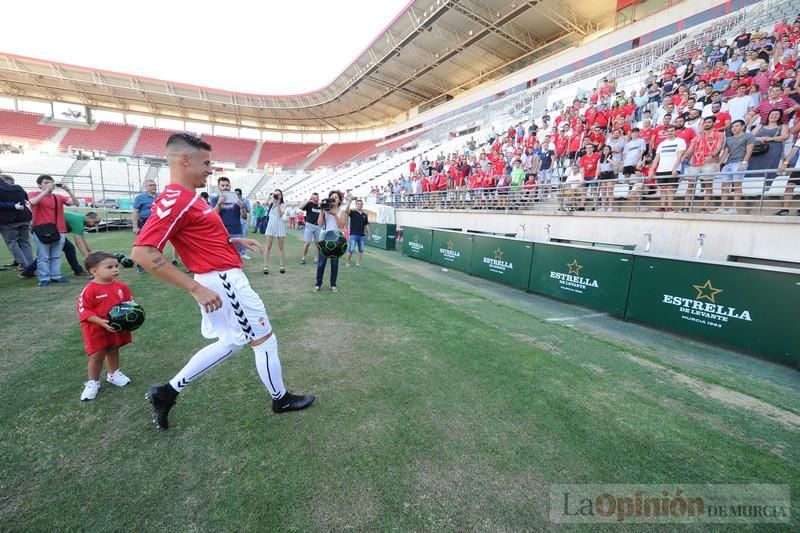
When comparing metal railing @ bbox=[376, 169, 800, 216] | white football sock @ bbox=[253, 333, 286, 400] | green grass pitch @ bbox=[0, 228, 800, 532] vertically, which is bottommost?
green grass pitch @ bbox=[0, 228, 800, 532]

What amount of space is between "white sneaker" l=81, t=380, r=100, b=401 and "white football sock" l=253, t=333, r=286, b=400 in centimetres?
146

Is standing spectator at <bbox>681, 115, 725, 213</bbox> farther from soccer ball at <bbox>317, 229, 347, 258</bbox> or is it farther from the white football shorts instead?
the white football shorts

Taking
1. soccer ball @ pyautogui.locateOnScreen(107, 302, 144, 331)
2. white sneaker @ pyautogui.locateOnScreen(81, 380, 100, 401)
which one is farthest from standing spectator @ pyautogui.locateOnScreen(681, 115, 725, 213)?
white sneaker @ pyautogui.locateOnScreen(81, 380, 100, 401)

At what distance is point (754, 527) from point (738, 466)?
565 mm

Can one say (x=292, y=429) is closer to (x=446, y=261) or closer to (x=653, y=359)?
(x=653, y=359)

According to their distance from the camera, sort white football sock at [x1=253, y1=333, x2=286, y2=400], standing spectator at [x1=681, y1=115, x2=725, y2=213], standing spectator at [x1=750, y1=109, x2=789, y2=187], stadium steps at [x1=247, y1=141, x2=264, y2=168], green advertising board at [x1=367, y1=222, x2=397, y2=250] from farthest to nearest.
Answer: stadium steps at [x1=247, y1=141, x2=264, y2=168]
green advertising board at [x1=367, y1=222, x2=397, y2=250]
standing spectator at [x1=681, y1=115, x2=725, y2=213]
standing spectator at [x1=750, y1=109, x2=789, y2=187]
white football sock at [x1=253, y1=333, x2=286, y2=400]

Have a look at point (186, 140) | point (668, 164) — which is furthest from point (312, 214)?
point (668, 164)

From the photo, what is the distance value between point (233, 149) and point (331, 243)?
50.6 metres

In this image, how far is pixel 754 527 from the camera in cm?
183

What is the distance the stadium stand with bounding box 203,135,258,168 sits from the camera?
45938 millimetres

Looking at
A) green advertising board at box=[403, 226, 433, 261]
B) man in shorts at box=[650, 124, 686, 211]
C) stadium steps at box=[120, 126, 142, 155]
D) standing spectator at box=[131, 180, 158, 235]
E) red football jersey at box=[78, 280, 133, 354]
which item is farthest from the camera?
stadium steps at box=[120, 126, 142, 155]

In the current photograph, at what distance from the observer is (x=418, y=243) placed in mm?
12172

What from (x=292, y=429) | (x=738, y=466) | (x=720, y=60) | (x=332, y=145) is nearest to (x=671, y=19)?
(x=720, y=60)

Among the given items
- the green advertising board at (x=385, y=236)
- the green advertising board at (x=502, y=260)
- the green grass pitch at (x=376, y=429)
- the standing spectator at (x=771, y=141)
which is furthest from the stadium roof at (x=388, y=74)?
the green grass pitch at (x=376, y=429)
